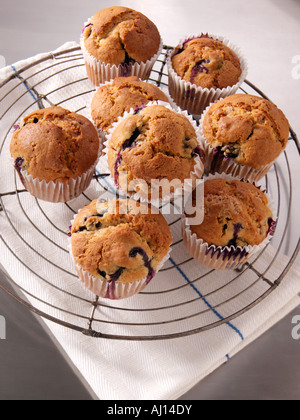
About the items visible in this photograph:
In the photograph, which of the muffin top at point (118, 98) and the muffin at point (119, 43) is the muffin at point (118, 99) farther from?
the muffin at point (119, 43)

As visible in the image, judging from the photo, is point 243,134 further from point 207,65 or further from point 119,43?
Answer: point 119,43

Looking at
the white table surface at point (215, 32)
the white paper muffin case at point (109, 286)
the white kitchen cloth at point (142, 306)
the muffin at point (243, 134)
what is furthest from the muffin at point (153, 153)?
the white table surface at point (215, 32)

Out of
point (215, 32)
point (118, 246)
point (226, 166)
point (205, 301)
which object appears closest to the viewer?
point (118, 246)

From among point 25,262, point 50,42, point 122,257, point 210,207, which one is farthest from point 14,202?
point 50,42

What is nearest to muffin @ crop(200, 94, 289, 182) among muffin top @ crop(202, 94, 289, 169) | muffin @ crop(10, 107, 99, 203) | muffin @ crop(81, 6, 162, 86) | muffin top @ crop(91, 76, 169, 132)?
muffin top @ crop(202, 94, 289, 169)

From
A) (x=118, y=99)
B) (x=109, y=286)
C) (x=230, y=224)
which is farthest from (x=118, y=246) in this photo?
(x=118, y=99)

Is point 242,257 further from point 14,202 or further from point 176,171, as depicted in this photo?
point 14,202

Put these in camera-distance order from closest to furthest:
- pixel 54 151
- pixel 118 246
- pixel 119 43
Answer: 1. pixel 118 246
2. pixel 54 151
3. pixel 119 43
